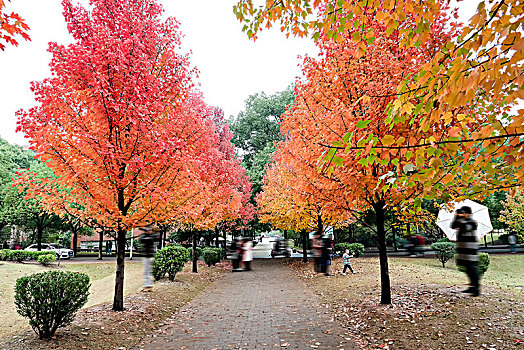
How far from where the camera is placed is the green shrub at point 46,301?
6.65 metres

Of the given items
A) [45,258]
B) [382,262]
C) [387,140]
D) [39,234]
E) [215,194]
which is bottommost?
[45,258]

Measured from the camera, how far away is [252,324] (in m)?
8.09

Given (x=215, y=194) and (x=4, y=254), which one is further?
(x=4, y=254)

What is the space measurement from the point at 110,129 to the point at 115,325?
508 centimetres

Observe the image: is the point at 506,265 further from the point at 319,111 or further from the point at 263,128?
the point at 263,128

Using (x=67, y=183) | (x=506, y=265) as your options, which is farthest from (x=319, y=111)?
(x=506, y=265)

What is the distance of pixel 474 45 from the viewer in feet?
9.20

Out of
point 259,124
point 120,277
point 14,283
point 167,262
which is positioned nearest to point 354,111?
point 120,277

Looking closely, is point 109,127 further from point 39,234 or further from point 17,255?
point 39,234

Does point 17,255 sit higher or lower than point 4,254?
Result: lower

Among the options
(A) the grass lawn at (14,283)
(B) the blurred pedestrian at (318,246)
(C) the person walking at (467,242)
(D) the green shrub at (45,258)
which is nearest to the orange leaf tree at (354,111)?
(C) the person walking at (467,242)

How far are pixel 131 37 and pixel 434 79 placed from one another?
8.64 metres

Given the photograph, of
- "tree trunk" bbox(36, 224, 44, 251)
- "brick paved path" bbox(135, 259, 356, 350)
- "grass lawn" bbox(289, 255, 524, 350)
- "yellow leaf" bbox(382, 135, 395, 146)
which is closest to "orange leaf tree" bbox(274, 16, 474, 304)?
"grass lawn" bbox(289, 255, 524, 350)

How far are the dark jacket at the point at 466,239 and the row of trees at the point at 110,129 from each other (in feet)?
22.7
